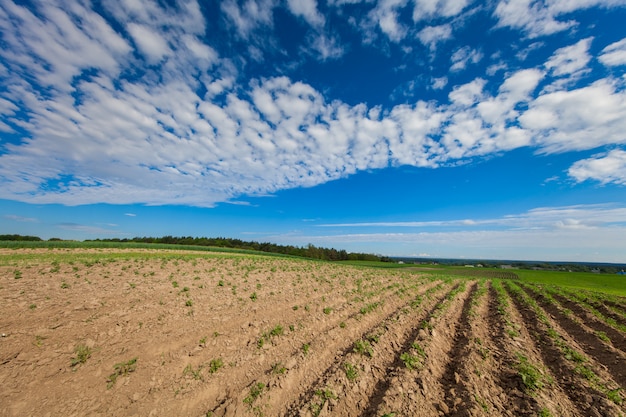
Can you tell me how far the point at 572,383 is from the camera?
6.97 m

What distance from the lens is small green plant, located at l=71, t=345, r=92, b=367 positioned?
691 cm

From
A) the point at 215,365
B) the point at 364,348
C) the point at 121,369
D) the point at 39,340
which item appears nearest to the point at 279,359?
the point at 215,365

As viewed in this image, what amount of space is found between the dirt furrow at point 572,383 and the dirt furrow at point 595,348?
1054 millimetres

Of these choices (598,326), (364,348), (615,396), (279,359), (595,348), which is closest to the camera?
(615,396)

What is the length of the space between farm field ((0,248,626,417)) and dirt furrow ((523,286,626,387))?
8cm

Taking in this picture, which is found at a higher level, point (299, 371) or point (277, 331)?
point (277, 331)

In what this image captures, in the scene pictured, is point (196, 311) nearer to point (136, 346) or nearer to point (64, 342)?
point (136, 346)

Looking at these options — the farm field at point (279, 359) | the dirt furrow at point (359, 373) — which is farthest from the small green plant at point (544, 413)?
the dirt furrow at point (359, 373)

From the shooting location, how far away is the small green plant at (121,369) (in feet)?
21.0

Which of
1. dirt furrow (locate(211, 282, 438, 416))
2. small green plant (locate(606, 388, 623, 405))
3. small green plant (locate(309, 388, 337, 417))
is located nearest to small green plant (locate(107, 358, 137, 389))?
dirt furrow (locate(211, 282, 438, 416))

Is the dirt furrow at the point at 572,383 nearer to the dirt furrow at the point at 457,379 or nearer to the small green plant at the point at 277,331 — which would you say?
the dirt furrow at the point at 457,379

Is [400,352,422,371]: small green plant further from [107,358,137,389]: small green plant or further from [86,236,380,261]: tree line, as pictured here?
[86,236,380,261]: tree line

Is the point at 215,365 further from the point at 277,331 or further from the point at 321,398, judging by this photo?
the point at 321,398

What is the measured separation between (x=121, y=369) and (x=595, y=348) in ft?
56.6
